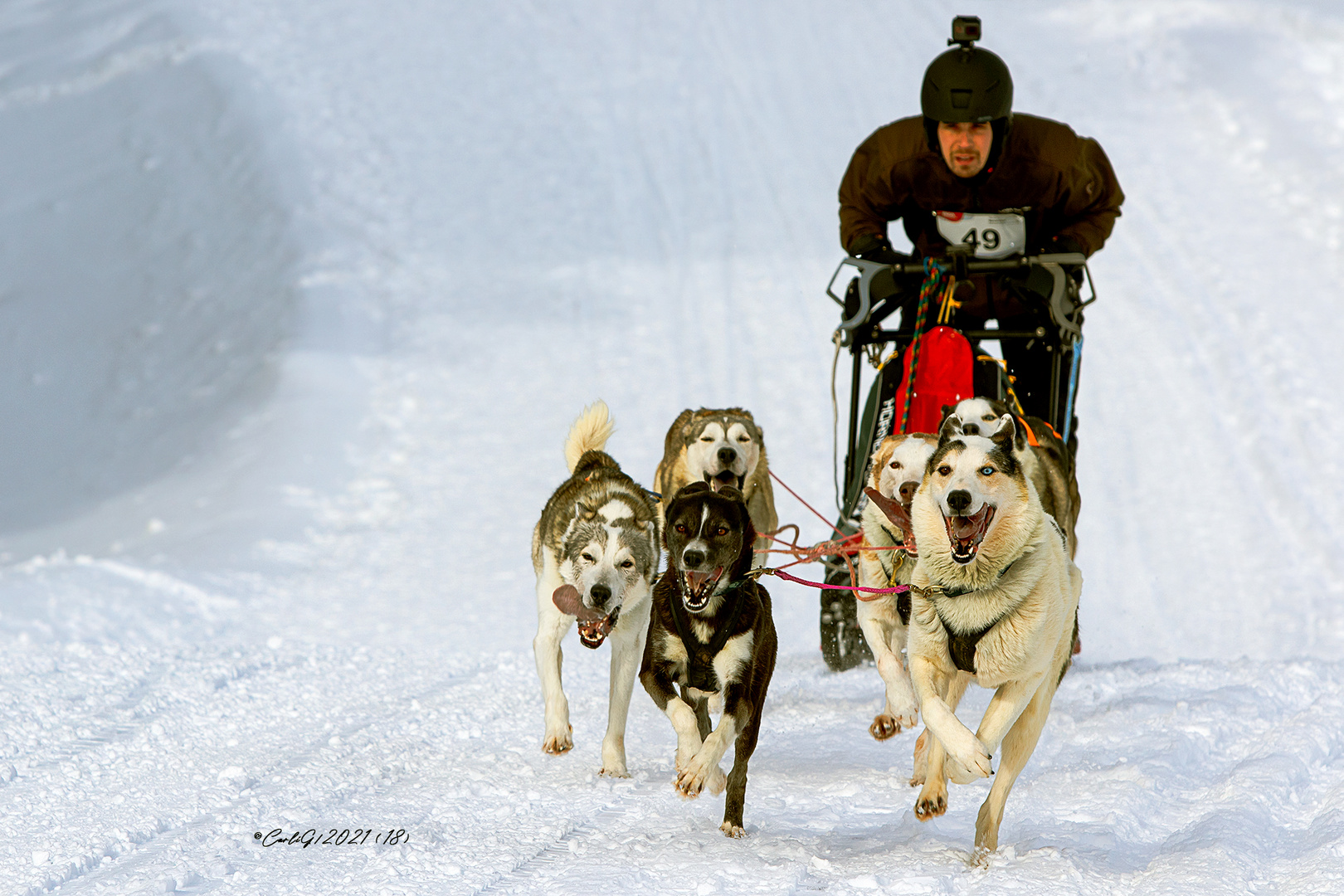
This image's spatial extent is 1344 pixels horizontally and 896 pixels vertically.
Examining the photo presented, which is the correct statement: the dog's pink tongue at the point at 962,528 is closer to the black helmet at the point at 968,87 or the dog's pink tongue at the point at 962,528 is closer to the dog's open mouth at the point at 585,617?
the dog's open mouth at the point at 585,617

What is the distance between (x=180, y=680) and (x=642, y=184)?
8786 millimetres

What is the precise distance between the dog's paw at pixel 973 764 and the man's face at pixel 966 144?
8.38 ft

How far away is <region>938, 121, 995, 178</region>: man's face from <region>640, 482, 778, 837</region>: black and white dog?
1935 millimetres

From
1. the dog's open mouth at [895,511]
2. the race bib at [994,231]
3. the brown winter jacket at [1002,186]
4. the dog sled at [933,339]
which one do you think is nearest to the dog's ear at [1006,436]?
the dog's open mouth at [895,511]

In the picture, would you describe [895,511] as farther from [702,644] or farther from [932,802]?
[932,802]

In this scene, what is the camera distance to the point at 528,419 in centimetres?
959

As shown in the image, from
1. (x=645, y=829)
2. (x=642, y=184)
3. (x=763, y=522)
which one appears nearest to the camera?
(x=645, y=829)

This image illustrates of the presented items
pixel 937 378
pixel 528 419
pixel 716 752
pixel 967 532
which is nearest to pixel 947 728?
pixel 967 532

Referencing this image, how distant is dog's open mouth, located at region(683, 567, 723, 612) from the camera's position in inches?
132

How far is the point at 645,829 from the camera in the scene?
343 cm

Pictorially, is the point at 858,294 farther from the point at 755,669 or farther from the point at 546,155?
the point at 546,155

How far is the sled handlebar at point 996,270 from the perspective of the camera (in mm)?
4586

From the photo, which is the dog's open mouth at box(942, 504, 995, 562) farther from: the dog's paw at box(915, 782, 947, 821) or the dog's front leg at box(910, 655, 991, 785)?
the dog's paw at box(915, 782, 947, 821)

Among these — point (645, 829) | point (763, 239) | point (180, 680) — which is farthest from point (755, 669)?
point (763, 239)
